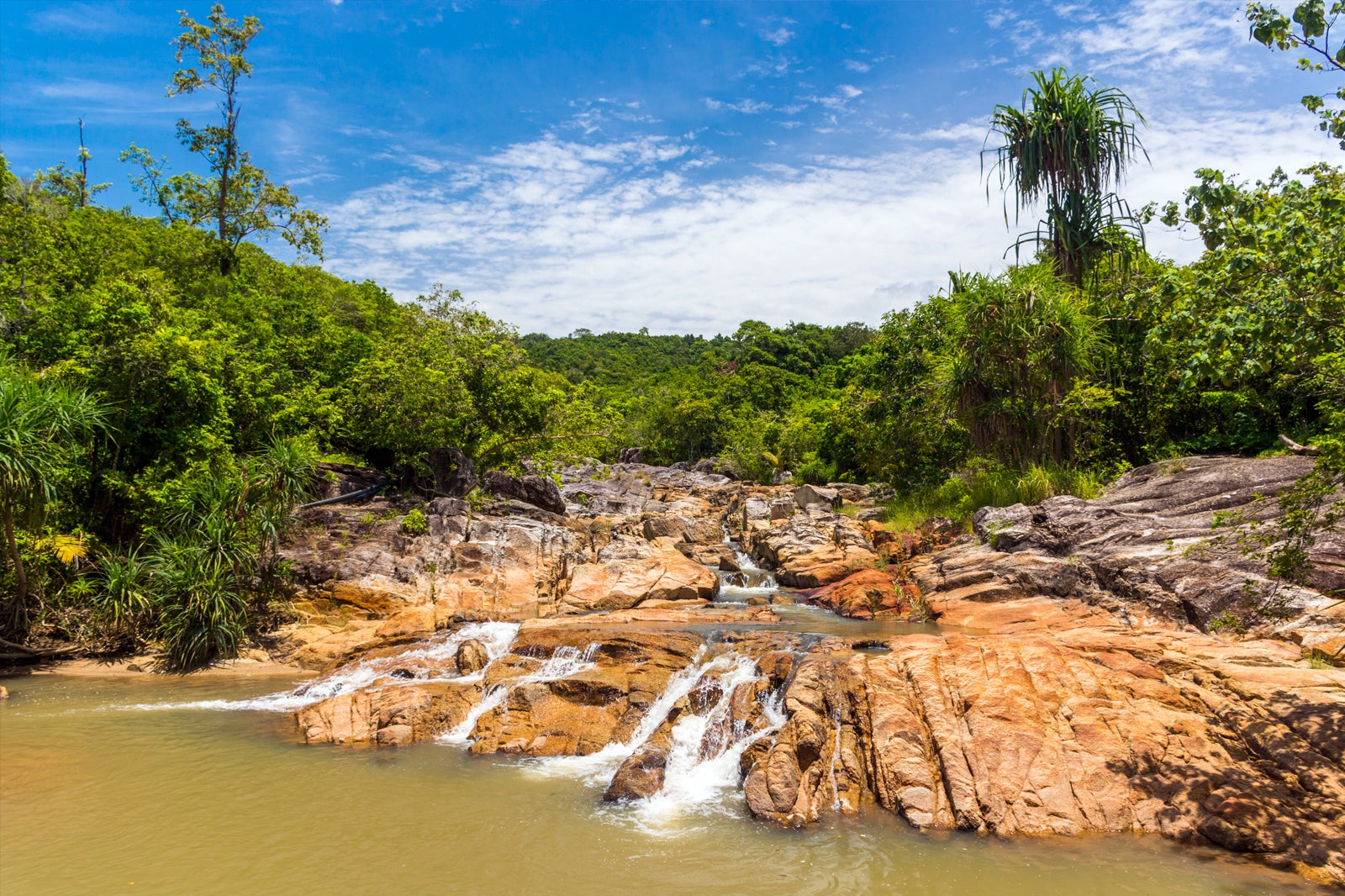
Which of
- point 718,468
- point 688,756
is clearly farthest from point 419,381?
point 718,468

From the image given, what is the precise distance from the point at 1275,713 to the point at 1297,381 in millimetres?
11004

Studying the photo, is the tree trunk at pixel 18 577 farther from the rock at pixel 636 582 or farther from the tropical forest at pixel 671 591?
the rock at pixel 636 582

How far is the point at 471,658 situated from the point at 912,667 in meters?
6.55

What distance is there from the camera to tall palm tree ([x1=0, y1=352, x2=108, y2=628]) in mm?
10969

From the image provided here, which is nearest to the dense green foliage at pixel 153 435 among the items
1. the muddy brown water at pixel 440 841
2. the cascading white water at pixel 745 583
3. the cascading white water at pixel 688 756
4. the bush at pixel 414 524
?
the bush at pixel 414 524

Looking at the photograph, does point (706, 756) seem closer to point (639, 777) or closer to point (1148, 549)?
point (639, 777)

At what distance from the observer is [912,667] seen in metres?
8.95

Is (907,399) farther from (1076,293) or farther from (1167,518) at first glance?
(1167,518)

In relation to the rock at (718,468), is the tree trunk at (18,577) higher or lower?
lower

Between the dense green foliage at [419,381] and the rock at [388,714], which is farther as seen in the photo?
the rock at [388,714]

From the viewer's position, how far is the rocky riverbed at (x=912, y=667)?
6852 mm

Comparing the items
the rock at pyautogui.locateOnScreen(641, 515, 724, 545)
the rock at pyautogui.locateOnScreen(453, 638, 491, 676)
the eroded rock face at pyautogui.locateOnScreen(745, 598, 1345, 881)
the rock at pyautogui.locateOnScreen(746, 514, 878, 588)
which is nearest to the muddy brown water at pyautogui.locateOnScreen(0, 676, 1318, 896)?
the eroded rock face at pyautogui.locateOnScreen(745, 598, 1345, 881)

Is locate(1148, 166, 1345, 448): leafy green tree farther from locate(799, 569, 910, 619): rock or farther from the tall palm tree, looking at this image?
the tall palm tree

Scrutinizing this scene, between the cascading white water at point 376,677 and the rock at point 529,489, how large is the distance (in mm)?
10144
